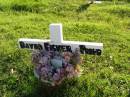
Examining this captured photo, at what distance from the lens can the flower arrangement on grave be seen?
6547mm

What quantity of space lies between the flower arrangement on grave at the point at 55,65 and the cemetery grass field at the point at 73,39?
0.27m

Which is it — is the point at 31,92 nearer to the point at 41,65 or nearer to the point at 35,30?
the point at 41,65

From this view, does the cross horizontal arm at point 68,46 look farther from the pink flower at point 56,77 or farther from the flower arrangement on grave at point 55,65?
the pink flower at point 56,77

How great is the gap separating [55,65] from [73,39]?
2.73 metres

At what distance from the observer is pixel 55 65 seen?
6.63 m

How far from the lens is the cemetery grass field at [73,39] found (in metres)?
6.88

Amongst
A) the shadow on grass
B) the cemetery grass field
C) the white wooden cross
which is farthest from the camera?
the cemetery grass field

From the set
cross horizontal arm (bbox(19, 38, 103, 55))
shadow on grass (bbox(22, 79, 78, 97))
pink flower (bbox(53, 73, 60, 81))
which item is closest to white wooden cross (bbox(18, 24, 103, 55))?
cross horizontal arm (bbox(19, 38, 103, 55))

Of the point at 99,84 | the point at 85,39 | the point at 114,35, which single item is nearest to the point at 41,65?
the point at 99,84

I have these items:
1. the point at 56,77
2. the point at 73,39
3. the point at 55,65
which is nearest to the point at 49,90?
the point at 56,77

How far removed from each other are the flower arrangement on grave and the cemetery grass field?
0.27 metres

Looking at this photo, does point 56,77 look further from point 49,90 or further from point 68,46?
point 68,46

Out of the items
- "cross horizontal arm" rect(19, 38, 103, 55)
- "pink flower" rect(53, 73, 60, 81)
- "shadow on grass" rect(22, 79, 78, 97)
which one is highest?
"cross horizontal arm" rect(19, 38, 103, 55)

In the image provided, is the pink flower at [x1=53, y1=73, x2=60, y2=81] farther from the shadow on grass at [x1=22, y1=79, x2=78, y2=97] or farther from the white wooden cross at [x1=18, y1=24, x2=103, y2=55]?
the white wooden cross at [x1=18, y1=24, x2=103, y2=55]
